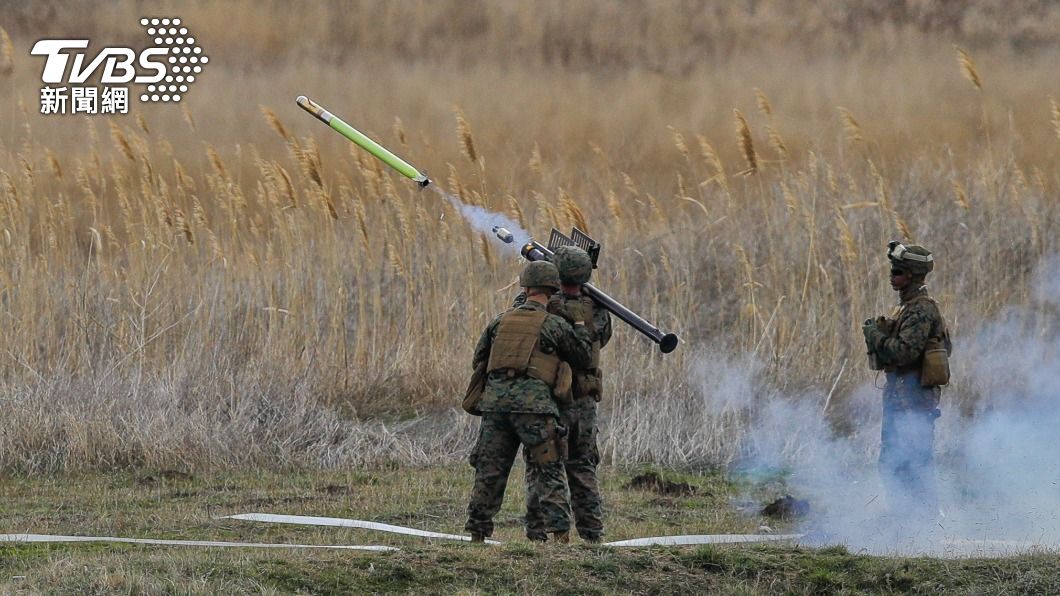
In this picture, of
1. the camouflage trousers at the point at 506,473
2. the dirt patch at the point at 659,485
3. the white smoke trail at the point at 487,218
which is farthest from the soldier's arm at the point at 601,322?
the dirt patch at the point at 659,485

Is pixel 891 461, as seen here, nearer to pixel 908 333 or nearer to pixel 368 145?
pixel 908 333

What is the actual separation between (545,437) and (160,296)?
707cm

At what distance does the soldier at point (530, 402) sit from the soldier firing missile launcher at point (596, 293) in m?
0.35

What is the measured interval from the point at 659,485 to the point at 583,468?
9.17 feet

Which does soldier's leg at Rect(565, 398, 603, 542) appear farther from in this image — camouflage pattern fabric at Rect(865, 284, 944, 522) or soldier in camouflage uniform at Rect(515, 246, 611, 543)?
camouflage pattern fabric at Rect(865, 284, 944, 522)

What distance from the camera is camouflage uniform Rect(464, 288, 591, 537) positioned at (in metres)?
8.68

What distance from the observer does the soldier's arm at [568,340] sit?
8789mm

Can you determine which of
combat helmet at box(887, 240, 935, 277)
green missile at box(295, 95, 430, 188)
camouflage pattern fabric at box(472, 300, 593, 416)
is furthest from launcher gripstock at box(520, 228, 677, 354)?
combat helmet at box(887, 240, 935, 277)

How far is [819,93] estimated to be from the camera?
23391 mm

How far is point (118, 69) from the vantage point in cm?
2381

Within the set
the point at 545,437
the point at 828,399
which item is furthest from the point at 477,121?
the point at 545,437

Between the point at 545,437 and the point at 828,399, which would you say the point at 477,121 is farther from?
the point at 545,437

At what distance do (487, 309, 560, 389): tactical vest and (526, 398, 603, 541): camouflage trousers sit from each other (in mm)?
346

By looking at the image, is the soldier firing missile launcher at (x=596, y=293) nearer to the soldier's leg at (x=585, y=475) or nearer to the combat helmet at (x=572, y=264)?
the combat helmet at (x=572, y=264)
